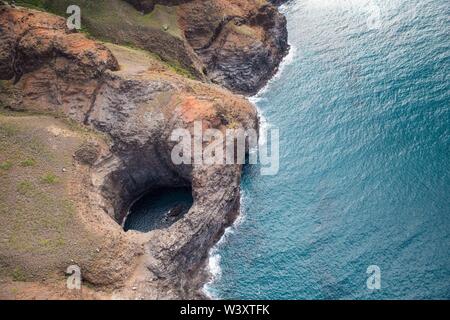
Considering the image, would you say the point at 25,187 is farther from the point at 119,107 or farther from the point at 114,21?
the point at 114,21

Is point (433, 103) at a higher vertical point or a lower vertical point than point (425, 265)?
higher

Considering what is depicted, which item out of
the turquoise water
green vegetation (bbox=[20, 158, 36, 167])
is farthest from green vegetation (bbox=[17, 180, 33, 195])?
the turquoise water

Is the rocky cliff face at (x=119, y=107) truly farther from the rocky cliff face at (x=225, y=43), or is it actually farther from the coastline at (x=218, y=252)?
the rocky cliff face at (x=225, y=43)

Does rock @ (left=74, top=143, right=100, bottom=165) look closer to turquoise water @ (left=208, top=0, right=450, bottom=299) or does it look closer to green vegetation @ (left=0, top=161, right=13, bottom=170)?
green vegetation @ (left=0, top=161, right=13, bottom=170)

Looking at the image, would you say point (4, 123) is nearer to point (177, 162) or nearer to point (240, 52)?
point (177, 162)

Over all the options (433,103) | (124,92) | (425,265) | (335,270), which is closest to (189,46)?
(124,92)

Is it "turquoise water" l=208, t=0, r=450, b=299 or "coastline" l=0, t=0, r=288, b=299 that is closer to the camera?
"turquoise water" l=208, t=0, r=450, b=299

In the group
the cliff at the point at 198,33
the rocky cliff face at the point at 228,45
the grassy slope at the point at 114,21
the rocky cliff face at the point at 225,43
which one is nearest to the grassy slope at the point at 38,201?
the grassy slope at the point at 114,21
